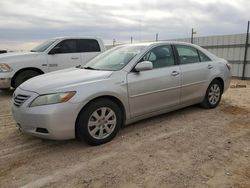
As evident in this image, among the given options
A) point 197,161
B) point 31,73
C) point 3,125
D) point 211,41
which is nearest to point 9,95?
point 31,73

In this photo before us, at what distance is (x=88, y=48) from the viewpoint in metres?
8.52

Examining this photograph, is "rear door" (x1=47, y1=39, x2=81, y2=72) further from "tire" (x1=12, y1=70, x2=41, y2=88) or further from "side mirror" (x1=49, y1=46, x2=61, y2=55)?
"tire" (x1=12, y1=70, x2=41, y2=88)

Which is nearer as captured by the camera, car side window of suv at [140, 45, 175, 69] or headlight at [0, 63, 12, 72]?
car side window of suv at [140, 45, 175, 69]

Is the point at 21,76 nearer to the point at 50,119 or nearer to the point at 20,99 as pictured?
the point at 20,99

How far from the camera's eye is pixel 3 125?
4590 mm

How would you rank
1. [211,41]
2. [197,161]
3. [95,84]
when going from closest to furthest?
[197,161] < [95,84] < [211,41]

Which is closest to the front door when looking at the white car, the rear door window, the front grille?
the rear door window

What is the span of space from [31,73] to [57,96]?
4.60 meters

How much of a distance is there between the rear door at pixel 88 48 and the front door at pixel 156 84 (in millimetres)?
4261

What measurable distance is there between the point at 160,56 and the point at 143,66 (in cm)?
70

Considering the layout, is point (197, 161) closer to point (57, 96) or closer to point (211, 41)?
point (57, 96)

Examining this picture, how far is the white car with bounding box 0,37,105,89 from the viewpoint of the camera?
7.10 meters

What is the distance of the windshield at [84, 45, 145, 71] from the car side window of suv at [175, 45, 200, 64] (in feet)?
2.81

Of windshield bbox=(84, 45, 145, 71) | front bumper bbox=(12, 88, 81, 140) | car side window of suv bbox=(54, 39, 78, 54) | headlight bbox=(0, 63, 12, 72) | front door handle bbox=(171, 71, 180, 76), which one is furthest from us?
car side window of suv bbox=(54, 39, 78, 54)
